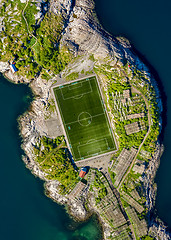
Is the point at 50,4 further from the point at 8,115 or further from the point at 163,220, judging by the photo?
the point at 163,220

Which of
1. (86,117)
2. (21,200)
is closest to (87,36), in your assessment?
(86,117)

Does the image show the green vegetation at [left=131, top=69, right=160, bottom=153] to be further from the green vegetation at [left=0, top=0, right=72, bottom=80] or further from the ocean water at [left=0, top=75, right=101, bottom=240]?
the ocean water at [left=0, top=75, right=101, bottom=240]

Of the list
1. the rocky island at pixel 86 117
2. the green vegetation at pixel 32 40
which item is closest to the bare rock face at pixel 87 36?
the rocky island at pixel 86 117

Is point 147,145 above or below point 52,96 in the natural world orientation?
below

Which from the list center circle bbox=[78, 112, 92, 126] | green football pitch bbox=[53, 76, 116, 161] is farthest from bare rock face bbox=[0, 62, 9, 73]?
center circle bbox=[78, 112, 92, 126]

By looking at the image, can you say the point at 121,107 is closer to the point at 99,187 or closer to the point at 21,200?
the point at 99,187

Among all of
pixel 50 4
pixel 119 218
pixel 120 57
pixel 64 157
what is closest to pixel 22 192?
pixel 64 157
